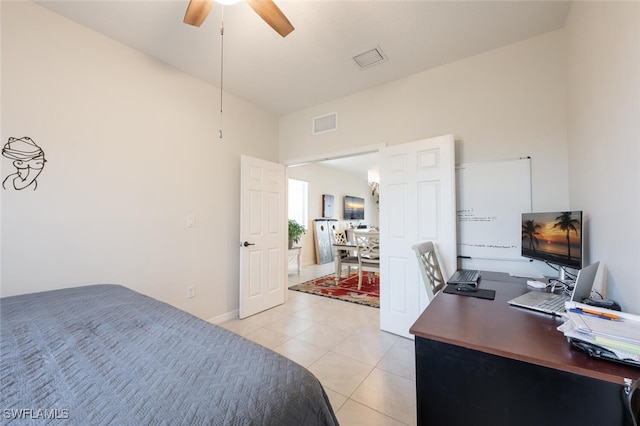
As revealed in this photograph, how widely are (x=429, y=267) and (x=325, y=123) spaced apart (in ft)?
7.28

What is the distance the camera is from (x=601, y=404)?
83 centimetres

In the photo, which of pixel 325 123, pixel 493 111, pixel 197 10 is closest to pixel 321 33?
pixel 197 10

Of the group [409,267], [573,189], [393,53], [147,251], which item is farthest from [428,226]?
[147,251]

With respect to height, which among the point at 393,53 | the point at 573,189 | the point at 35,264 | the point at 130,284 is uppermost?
the point at 393,53

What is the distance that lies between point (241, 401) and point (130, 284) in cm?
220

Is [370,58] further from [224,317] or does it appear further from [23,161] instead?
[224,317]

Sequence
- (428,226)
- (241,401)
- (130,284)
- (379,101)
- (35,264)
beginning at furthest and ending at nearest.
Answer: (379,101), (428,226), (130,284), (35,264), (241,401)

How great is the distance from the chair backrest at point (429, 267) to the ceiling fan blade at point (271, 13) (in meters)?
1.80

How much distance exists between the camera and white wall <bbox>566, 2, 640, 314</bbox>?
1068 millimetres

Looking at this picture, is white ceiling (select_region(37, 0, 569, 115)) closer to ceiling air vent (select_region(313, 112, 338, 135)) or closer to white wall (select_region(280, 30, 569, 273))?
white wall (select_region(280, 30, 569, 273))

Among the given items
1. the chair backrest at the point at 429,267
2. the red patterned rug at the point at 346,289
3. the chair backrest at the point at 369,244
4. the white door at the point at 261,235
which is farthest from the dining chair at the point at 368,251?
the chair backrest at the point at 429,267

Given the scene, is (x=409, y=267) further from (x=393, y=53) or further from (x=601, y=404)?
(x=393, y=53)

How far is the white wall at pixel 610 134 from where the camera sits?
3.51 feet

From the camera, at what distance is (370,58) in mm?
2523
